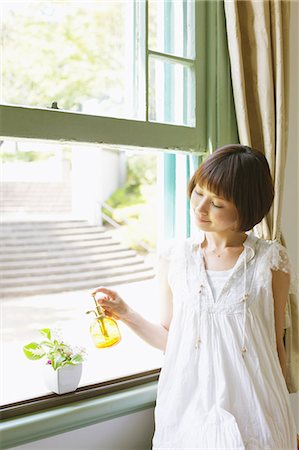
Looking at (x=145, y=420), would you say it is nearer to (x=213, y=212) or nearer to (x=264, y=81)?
(x=213, y=212)

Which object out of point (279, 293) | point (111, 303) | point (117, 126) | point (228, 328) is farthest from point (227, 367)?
point (117, 126)

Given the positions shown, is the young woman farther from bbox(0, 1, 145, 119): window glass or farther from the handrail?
the handrail

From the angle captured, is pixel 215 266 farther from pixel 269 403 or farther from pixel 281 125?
pixel 281 125

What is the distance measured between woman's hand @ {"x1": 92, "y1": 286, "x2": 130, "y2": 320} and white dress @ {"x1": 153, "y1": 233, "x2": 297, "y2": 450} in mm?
153

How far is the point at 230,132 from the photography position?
1.76m

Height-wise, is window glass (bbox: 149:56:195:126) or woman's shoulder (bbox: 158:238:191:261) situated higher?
window glass (bbox: 149:56:195:126)

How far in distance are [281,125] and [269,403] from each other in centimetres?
91

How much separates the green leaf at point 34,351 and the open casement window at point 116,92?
0.12 metres

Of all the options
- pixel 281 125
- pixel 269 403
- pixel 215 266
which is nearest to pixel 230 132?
pixel 281 125

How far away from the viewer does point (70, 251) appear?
2201 millimetres

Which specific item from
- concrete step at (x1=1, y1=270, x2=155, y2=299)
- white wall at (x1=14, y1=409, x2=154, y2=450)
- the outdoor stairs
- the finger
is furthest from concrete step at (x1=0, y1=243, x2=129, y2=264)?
white wall at (x1=14, y1=409, x2=154, y2=450)

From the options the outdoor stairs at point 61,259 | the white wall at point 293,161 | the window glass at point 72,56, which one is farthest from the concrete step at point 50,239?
the white wall at point 293,161

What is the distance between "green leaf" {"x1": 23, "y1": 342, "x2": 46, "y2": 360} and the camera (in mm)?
1479

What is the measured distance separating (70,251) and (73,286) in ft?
0.56
